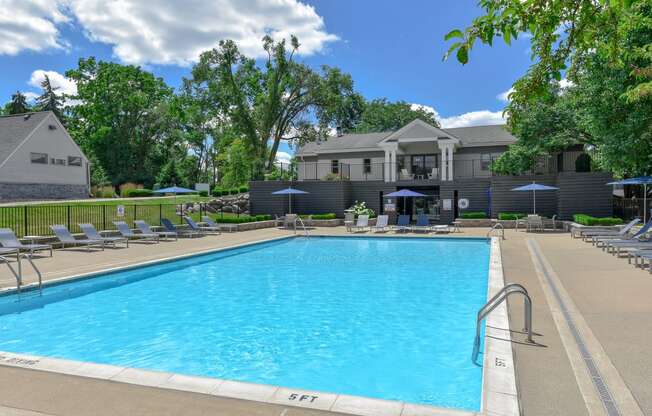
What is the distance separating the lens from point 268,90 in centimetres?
4047

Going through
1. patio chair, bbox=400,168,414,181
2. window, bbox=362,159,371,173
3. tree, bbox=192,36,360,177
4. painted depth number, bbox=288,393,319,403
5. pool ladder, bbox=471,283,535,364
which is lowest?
painted depth number, bbox=288,393,319,403

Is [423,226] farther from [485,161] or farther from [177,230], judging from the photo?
[177,230]

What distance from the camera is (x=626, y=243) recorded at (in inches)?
512

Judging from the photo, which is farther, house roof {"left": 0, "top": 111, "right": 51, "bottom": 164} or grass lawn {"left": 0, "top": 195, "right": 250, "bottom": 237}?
house roof {"left": 0, "top": 111, "right": 51, "bottom": 164}

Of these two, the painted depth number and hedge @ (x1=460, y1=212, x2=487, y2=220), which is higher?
hedge @ (x1=460, y1=212, x2=487, y2=220)

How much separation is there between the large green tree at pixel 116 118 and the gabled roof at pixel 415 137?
26522mm

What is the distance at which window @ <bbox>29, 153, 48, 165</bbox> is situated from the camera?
3128cm

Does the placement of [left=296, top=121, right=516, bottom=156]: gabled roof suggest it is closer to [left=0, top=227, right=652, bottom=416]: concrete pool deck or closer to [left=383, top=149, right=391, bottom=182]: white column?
[left=383, top=149, right=391, bottom=182]: white column

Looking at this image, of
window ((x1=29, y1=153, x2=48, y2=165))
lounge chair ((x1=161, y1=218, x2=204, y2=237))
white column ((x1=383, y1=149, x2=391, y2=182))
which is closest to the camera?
lounge chair ((x1=161, y1=218, x2=204, y2=237))

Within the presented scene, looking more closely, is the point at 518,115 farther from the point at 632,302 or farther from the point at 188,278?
the point at 188,278

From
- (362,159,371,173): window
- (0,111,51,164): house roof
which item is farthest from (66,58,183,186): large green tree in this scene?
(362,159,371,173): window

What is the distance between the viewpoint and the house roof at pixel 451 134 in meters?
30.5

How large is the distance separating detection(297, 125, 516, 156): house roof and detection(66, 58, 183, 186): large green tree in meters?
26.2

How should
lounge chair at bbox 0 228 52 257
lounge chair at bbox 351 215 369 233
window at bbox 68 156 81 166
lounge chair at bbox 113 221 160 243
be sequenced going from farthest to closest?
1. window at bbox 68 156 81 166
2. lounge chair at bbox 351 215 369 233
3. lounge chair at bbox 113 221 160 243
4. lounge chair at bbox 0 228 52 257
